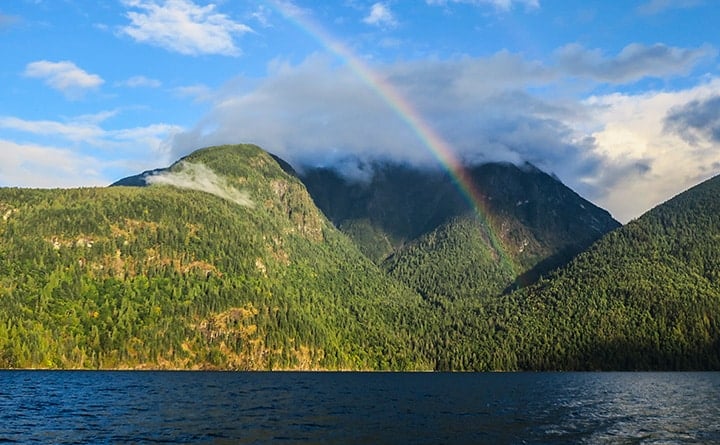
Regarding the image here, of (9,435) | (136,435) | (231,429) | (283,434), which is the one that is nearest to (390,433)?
(283,434)

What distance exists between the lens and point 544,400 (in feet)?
497

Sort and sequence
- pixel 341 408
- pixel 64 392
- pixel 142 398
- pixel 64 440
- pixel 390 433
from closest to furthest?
pixel 64 440, pixel 390 433, pixel 341 408, pixel 142 398, pixel 64 392

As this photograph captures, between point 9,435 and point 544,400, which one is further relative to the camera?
point 544,400

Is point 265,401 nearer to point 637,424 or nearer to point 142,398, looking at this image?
point 142,398

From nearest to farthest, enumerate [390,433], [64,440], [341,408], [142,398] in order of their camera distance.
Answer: [64,440], [390,433], [341,408], [142,398]

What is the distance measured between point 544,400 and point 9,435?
11591 cm

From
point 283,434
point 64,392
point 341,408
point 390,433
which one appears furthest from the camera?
point 64,392

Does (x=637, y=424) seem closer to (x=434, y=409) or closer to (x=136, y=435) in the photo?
(x=434, y=409)

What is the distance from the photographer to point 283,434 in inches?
3258

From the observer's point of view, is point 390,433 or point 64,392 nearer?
point 390,433

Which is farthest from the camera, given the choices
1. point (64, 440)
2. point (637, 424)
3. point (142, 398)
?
point (142, 398)

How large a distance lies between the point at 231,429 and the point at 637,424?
64764 mm

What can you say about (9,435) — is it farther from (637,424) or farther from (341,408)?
(637,424)

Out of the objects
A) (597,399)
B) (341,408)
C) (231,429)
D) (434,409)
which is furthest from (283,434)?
(597,399)
